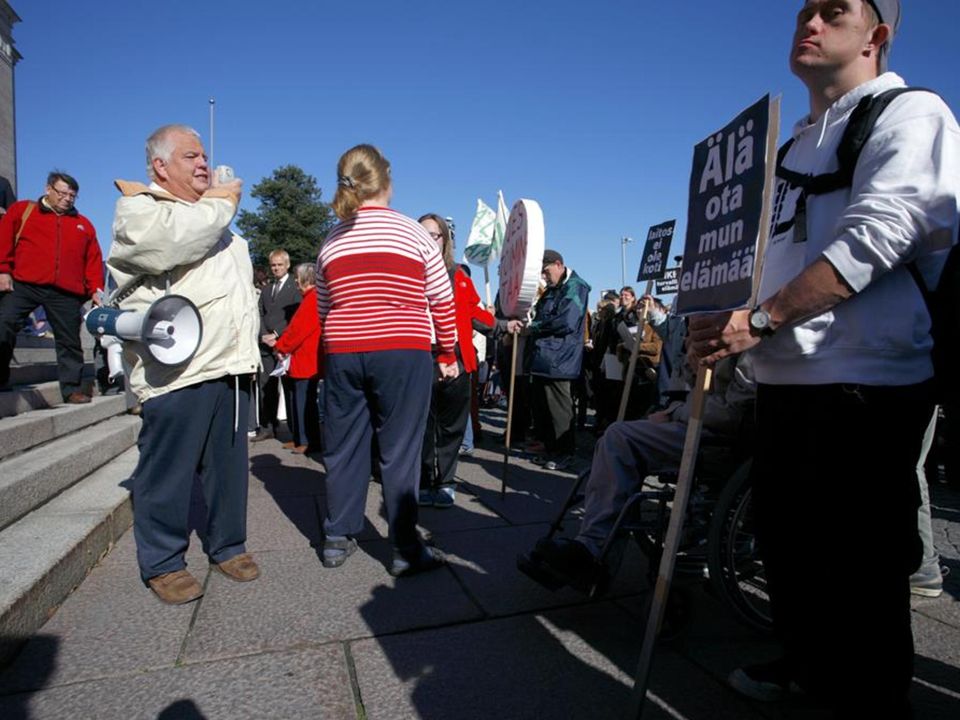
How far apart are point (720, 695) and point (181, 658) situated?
5.88ft

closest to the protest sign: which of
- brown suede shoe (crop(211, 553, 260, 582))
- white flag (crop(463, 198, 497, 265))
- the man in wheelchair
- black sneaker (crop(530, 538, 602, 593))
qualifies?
the man in wheelchair

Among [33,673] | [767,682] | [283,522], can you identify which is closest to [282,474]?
[283,522]

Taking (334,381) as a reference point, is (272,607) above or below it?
below

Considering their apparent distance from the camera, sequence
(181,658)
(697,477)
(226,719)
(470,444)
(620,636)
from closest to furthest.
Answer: (226,719) → (181,658) → (620,636) → (697,477) → (470,444)

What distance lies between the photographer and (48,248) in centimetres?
483

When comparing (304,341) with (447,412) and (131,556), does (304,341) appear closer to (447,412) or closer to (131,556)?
(447,412)

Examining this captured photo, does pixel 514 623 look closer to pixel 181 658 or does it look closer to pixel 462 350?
pixel 181 658

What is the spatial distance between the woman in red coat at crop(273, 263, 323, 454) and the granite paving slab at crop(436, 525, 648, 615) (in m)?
2.13

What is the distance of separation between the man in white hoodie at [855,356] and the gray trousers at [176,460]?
81.3 inches

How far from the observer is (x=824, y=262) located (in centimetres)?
138

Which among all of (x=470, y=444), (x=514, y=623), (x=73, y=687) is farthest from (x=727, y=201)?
(x=470, y=444)

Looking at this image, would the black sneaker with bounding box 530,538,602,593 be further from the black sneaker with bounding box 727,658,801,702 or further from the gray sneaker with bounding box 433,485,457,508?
the gray sneaker with bounding box 433,485,457,508

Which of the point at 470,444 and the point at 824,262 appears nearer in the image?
the point at 824,262

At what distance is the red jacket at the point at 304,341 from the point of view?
17.4 feet
